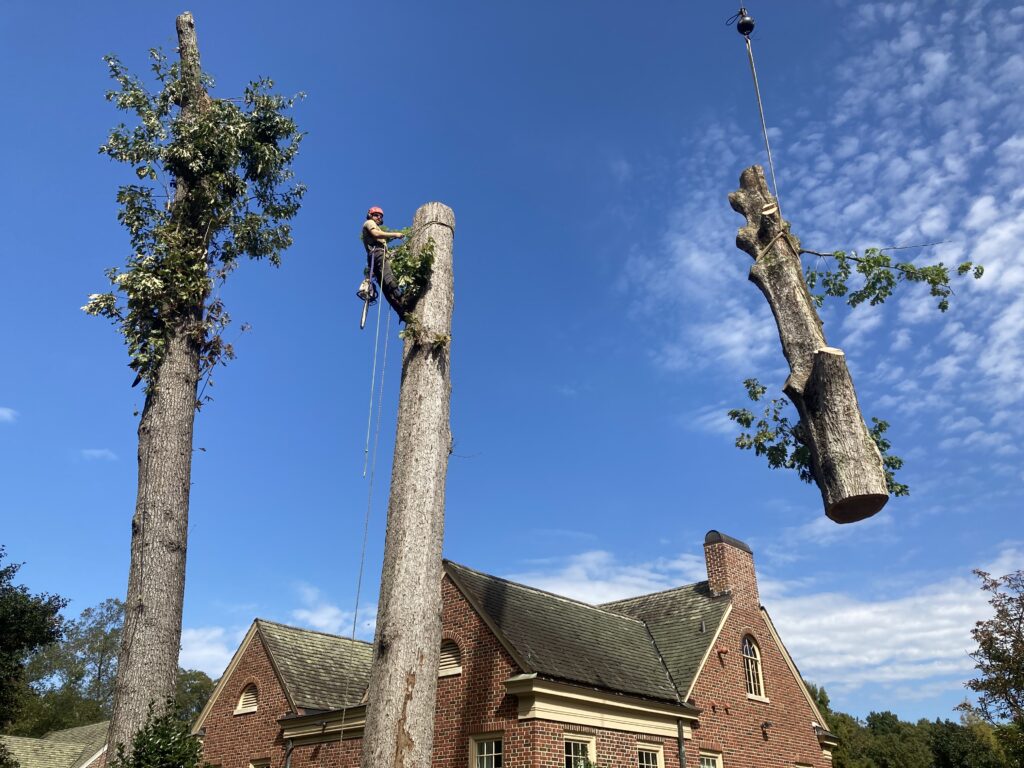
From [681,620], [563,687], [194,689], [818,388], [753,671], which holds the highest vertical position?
[194,689]

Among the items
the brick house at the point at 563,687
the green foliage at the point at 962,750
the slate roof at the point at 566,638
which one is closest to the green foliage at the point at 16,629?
the brick house at the point at 563,687

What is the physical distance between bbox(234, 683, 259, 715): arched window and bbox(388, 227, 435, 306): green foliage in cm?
1690

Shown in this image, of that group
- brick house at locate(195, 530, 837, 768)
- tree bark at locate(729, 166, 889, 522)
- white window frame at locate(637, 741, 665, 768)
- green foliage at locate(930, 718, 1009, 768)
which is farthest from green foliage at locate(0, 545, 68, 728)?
green foliage at locate(930, 718, 1009, 768)

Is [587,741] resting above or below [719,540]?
below

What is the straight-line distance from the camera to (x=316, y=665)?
72.3 feet

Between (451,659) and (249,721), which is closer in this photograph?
(451,659)

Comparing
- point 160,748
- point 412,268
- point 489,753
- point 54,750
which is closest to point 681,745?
point 489,753

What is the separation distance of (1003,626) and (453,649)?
20096mm

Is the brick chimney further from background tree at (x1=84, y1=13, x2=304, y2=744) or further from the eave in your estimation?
background tree at (x1=84, y1=13, x2=304, y2=744)

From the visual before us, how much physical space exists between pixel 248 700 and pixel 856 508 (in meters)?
20.2

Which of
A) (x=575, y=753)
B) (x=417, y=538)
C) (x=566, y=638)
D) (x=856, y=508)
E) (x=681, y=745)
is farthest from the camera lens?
(x=566, y=638)

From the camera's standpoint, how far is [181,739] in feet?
26.2

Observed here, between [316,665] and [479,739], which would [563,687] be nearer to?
[479,739]

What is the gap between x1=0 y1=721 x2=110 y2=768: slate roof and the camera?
35.1m
